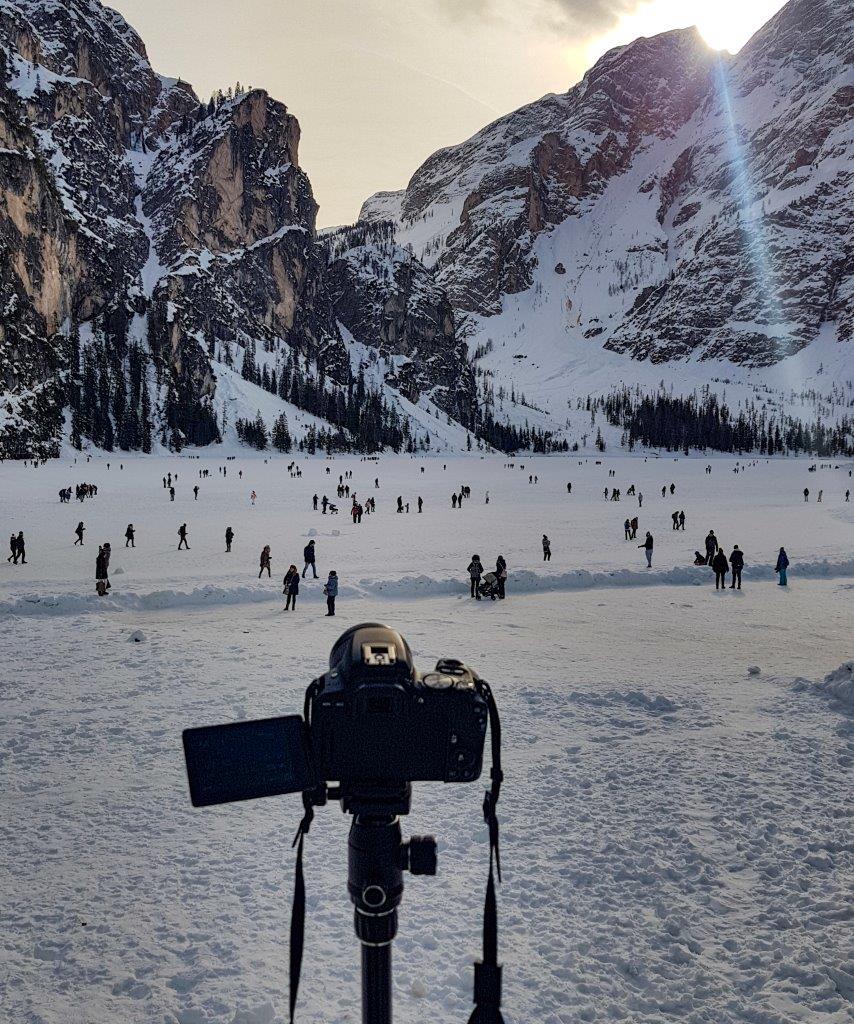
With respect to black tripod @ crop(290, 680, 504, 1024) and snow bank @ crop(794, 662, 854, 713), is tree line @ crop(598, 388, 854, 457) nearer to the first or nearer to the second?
snow bank @ crop(794, 662, 854, 713)

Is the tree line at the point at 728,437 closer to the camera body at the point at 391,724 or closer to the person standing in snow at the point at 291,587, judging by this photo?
the person standing in snow at the point at 291,587

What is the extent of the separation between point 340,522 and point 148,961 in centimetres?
3053

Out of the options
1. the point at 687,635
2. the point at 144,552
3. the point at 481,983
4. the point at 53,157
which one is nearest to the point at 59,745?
the point at 481,983

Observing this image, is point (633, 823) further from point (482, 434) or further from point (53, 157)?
point (53, 157)

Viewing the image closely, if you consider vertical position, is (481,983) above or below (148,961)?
above

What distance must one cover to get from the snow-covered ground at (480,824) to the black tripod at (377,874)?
2804 millimetres

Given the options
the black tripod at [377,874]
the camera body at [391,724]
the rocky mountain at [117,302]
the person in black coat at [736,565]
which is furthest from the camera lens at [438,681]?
the rocky mountain at [117,302]

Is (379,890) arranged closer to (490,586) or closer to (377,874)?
(377,874)

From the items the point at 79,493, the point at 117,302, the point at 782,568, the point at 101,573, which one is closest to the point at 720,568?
Result: the point at 782,568

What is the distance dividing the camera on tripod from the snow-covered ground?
114 inches

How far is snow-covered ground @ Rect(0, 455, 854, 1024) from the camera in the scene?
4.45 meters

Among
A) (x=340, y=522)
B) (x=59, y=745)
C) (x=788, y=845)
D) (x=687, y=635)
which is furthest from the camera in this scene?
(x=340, y=522)

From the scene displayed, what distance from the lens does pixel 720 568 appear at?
63.4ft

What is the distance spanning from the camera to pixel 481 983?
197 cm
